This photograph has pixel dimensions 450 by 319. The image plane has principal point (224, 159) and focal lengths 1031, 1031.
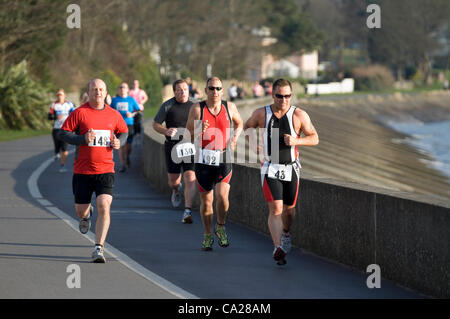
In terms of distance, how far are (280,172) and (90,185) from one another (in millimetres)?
1964

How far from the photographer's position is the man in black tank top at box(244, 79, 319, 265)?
998 centimetres

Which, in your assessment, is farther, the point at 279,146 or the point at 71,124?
the point at 71,124

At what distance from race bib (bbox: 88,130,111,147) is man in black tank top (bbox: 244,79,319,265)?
144 centimetres

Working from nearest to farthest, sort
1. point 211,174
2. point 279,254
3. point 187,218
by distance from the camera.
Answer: point 279,254 → point 211,174 → point 187,218

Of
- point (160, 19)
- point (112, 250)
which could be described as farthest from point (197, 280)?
point (160, 19)

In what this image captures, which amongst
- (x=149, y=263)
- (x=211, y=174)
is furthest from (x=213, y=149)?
(x=149, y=263)

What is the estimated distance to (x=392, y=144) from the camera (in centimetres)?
5162

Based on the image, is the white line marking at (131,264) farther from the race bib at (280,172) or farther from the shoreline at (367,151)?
the shoreline at (367,151)

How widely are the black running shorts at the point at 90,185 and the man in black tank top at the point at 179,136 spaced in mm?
2792

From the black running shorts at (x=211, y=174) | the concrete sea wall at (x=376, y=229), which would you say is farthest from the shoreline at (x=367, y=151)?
the black running shorts at (x=211, y=174)

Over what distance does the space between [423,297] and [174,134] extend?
5.45 meters

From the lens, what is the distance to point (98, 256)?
33.1 ft

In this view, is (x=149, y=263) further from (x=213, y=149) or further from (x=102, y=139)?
(x=213, y=149)
